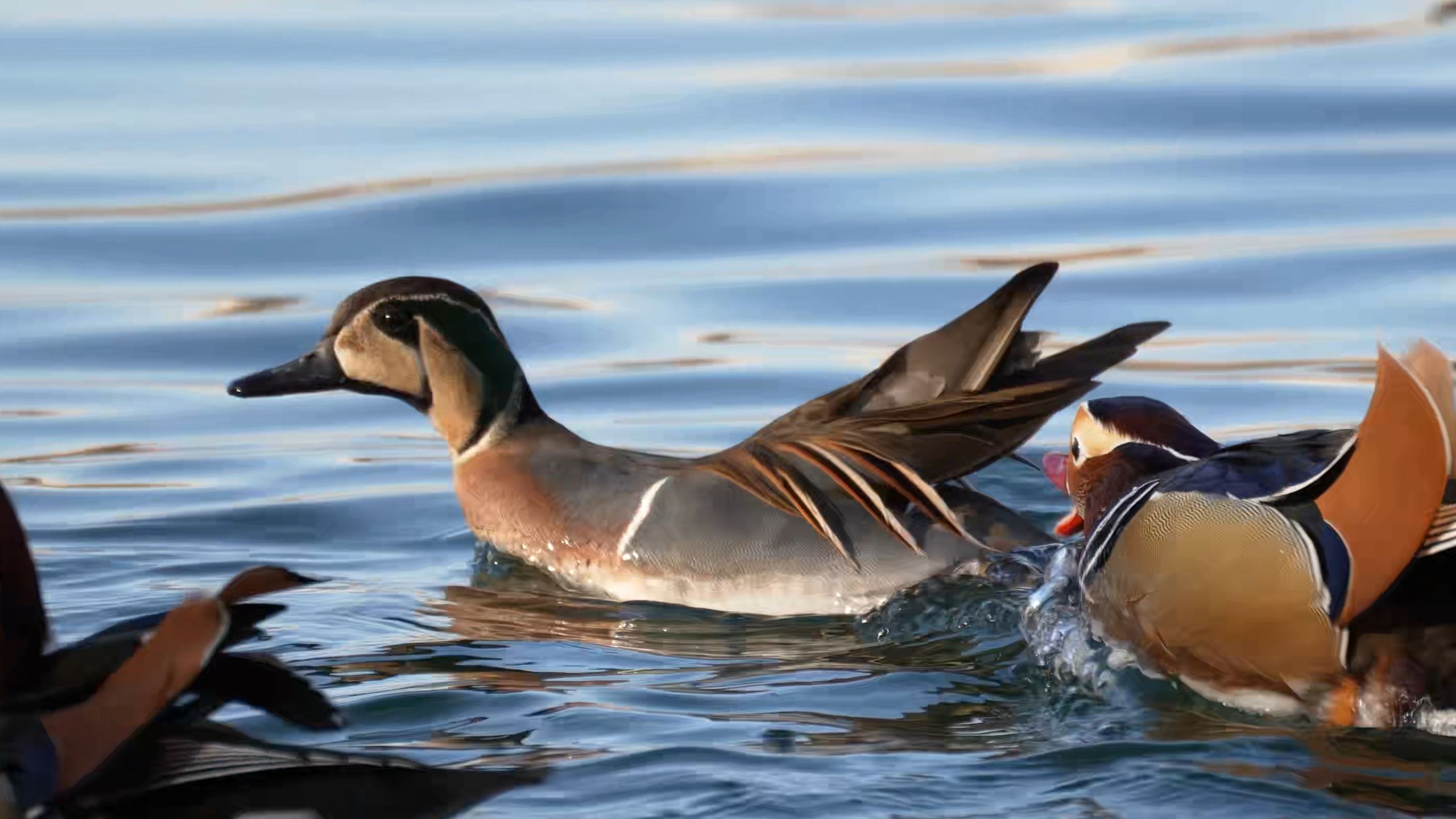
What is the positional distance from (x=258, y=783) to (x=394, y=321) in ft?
13.3

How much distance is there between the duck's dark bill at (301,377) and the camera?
797 cm

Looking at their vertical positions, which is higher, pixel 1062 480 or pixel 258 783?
pixel 1062 480

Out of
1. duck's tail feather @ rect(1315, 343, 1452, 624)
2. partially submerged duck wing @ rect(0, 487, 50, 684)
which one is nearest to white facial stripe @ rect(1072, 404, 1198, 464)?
duck's tail feather @ rect(1315, 343, 1452, 624)

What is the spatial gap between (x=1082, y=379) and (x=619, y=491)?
1.55m

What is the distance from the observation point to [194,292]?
1212cm

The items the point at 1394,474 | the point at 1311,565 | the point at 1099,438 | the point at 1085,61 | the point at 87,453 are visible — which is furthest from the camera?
the point at 1085,61

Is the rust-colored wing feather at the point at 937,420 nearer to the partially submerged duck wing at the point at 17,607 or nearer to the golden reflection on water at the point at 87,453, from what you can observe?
the partially submerged duck wing at the point at 17,607

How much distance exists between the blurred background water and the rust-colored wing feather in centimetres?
35

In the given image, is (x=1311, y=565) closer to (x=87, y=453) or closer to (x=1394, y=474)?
(x=1394, y=474)

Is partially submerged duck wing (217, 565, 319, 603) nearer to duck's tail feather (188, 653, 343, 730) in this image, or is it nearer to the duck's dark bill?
duck's tail feather (188, 653, 343, 730)

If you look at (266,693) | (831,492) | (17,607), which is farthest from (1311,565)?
(17,607)

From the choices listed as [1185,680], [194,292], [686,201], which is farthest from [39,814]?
[686,201]

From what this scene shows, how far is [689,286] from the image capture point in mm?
11945

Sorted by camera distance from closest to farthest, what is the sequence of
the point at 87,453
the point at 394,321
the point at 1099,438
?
the point at 1099,438, the point at 394,321, the point at 87,453
